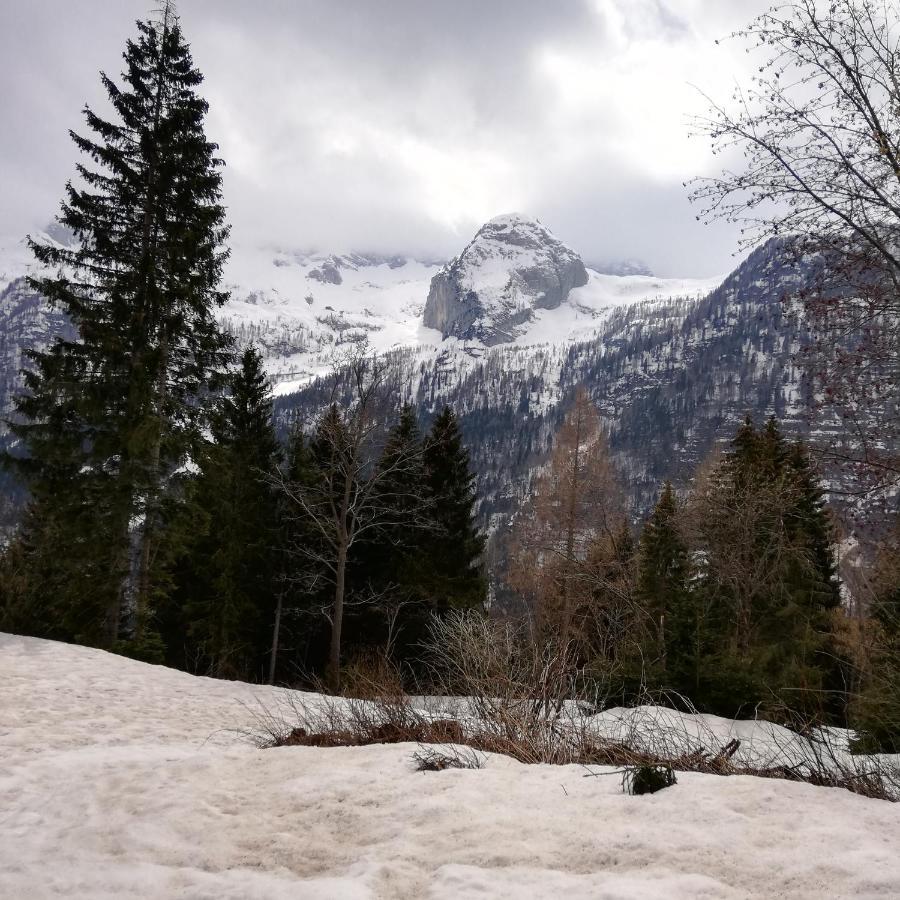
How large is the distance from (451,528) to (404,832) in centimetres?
1805

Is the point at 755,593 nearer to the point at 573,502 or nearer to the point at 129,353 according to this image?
the point at 573,502

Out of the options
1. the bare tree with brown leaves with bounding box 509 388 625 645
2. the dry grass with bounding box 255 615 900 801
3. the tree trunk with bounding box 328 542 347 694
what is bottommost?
the tree trunk with bounding box 328 542 347 694

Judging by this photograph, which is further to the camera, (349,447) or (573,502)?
(573,502)

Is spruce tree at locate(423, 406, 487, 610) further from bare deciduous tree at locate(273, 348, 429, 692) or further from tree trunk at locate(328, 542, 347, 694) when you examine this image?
tree trunk at locate(328, 542, 347, 694)

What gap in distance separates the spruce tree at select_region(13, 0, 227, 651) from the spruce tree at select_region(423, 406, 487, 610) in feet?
29.2

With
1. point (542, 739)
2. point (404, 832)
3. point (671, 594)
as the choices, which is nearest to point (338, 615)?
point (671, 594)

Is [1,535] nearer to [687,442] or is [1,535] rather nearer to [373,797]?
[373,797]

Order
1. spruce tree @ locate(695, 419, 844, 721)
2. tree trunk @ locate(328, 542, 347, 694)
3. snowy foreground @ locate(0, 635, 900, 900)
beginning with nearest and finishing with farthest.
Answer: snowy foreground @ locate(0, 635, 900, 900), tree trunk @ locate(328, 542, 347, 694), spruce tree @ locate(695, 419, 844, 721)

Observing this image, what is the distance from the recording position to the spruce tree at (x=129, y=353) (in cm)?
1160

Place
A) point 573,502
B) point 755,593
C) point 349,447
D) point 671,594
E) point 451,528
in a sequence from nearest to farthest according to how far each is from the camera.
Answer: point 349,447 < point 755,593 < point 671,594 < point 573,502 < point 451,528

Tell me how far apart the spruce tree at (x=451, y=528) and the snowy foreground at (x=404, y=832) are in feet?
52.7

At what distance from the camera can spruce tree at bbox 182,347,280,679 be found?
63.7ft

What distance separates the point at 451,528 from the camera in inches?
808

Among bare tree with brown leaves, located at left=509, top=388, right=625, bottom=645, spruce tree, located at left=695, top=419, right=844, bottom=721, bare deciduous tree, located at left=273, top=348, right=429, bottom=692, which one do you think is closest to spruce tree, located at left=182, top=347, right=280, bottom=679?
bare deciduous tree, located at left=273, top=348, right=429, bottom=692
